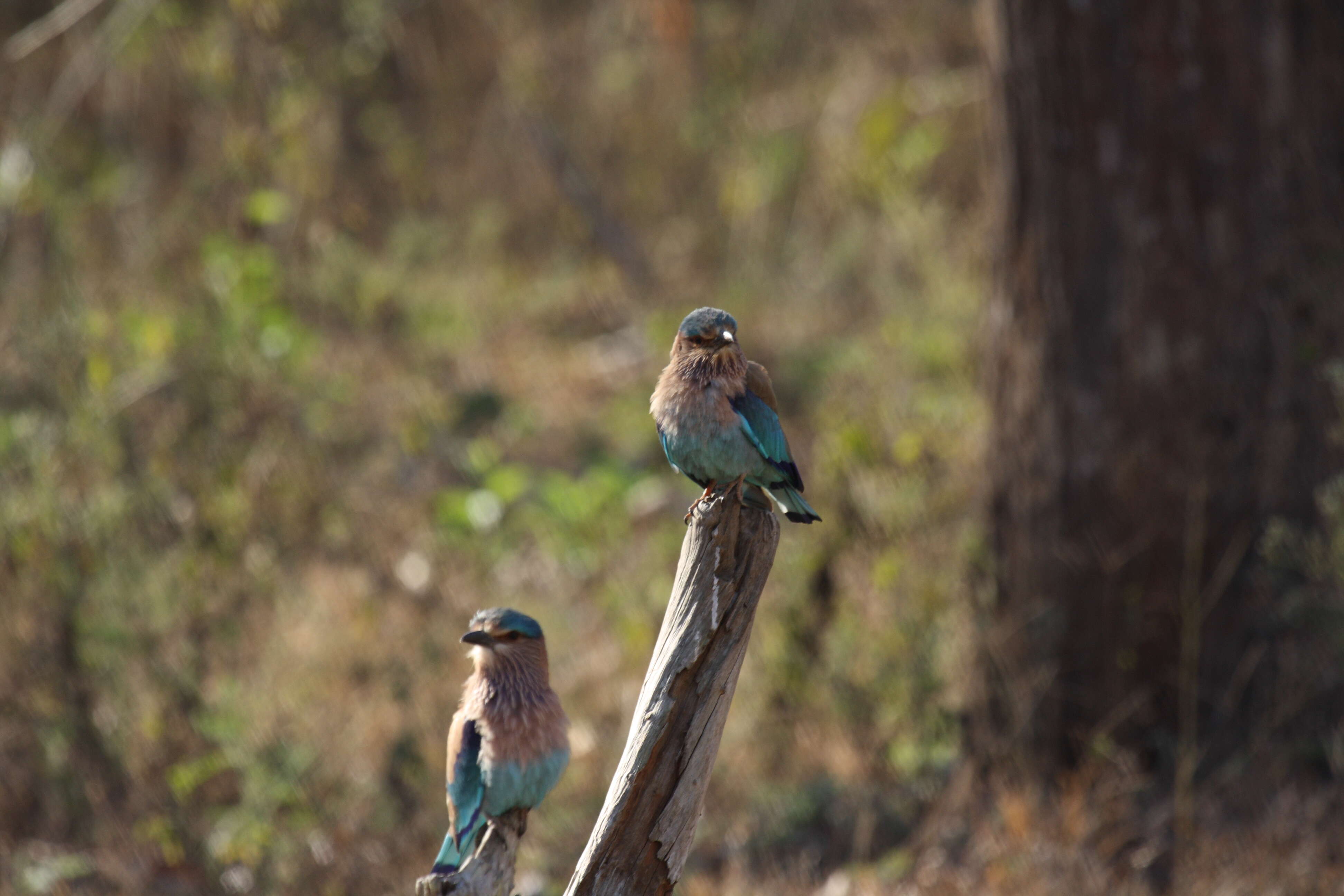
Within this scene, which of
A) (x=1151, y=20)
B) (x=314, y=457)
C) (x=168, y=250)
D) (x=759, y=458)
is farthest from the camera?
(x=168, y=250)

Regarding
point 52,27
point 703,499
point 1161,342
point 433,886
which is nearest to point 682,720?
point 433,886

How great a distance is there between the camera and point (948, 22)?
35.1ft

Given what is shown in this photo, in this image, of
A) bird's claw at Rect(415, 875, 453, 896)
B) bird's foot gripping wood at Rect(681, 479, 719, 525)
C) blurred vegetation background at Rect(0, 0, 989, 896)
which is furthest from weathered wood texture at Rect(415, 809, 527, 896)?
blurred vegetation background at Rect(0, 0, 989, 896)

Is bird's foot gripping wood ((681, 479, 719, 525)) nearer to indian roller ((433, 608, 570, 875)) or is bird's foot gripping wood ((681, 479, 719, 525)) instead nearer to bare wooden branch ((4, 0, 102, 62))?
indian roller ((433, 608, 570, 875))

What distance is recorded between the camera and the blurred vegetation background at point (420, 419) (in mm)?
4922

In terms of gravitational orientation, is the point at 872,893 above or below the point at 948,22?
below

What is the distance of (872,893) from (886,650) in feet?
3.75

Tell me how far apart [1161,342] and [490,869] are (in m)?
3.12

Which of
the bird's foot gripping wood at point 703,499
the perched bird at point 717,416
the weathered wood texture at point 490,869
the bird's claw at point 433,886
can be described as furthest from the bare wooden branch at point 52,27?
the bird's claw at point 433,886

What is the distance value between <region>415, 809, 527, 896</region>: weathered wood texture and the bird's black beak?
1.20 ft

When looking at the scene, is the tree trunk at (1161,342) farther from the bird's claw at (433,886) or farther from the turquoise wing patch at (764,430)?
the bird's claw at (433,886)

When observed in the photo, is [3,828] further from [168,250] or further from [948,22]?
[948,22]

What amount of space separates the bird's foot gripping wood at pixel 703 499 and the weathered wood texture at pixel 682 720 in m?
0.30

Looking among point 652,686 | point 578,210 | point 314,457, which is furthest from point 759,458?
point 578,210
